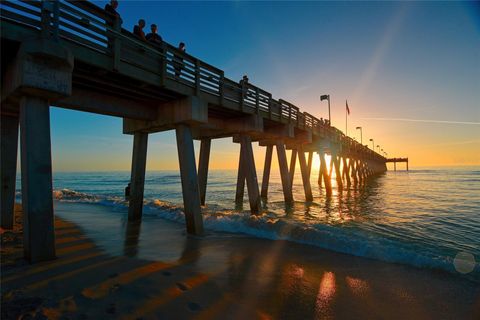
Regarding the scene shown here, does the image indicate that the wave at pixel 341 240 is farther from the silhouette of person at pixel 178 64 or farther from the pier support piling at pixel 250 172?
the silhouette of person at pixel 178 64

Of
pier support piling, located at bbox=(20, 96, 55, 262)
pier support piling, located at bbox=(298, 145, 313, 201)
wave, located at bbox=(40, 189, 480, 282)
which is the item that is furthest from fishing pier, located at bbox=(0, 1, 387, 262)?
pier support piling, located at bbox=(298, 145, 313, 201)

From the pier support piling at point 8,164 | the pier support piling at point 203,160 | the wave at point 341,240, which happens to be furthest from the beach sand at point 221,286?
the pier support piling at point 203,160

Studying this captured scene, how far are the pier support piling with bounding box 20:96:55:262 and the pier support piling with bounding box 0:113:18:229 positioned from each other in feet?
13.2

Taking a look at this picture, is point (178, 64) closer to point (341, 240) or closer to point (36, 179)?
point (36, 179)

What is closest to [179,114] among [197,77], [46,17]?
[197,77]

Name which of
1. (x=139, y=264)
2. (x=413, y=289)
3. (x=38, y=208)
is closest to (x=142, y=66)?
(x=38, y=208)

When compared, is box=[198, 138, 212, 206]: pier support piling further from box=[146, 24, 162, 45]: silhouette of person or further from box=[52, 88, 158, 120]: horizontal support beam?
box=[146, 24, 162, 45]: silhouette of person

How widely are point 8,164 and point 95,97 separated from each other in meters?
3.66

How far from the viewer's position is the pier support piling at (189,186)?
819cm

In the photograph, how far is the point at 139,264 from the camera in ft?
17.5

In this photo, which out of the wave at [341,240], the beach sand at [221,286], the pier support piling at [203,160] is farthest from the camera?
the pier support piling at [203,160]

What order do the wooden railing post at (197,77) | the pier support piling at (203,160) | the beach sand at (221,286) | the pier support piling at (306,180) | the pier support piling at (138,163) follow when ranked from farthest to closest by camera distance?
the pier support piling at (306,180) → the pier support piling at (203,160) → the pier support piling at (138,163) → the wooden railing post at (197,77) → the beach sand at (221,286)

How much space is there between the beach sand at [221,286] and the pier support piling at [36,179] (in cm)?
43

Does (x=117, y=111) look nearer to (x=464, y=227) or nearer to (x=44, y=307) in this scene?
(x=44, y=307)
